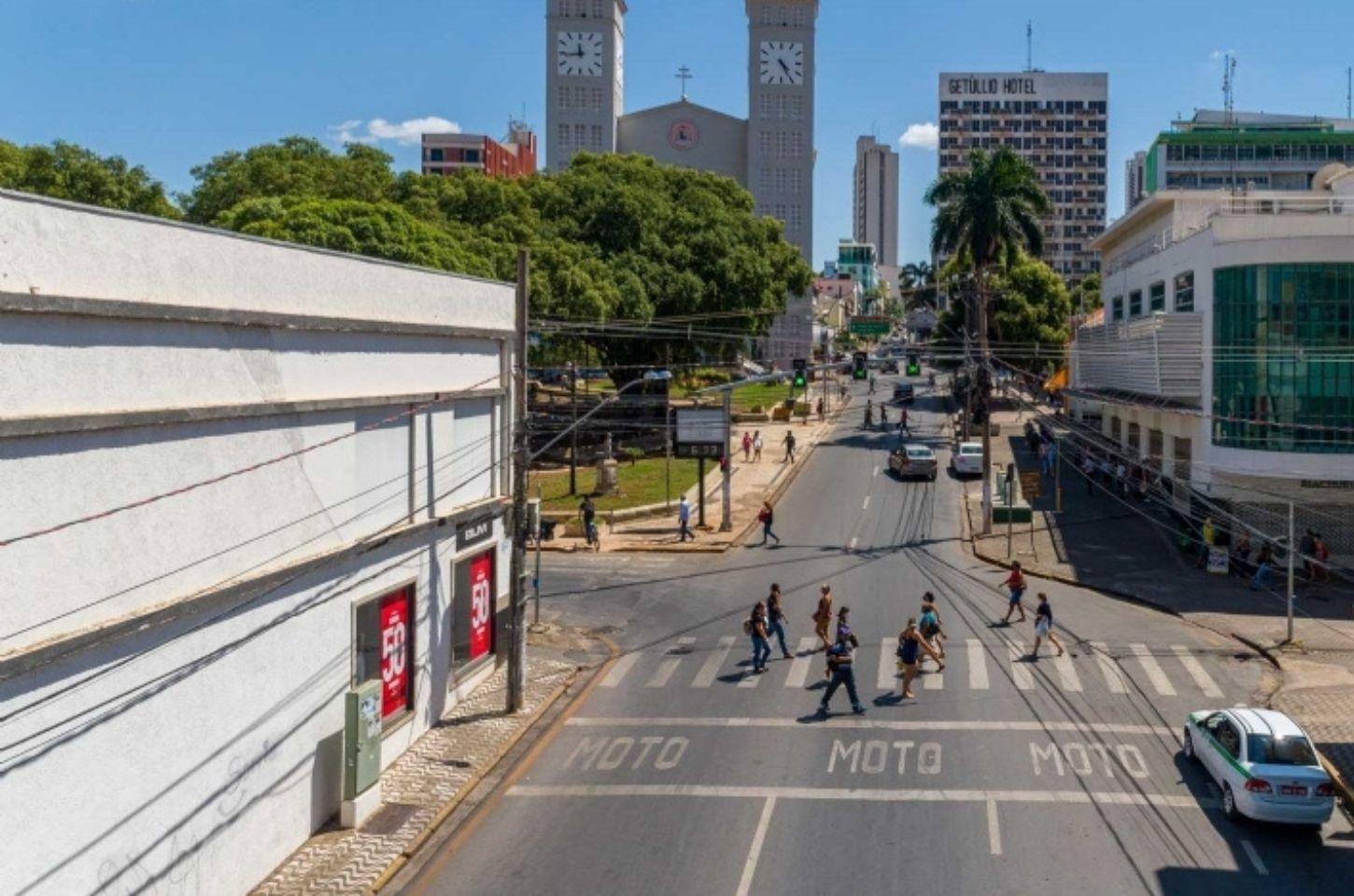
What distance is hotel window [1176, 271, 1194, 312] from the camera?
37.8 metres

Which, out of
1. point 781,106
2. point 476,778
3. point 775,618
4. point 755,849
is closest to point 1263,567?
point 775,618

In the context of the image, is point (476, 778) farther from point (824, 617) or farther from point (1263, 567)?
point (1263, 567)

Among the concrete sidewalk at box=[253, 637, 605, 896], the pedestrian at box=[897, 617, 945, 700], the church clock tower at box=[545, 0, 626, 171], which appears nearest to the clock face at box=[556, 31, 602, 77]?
the church clock tower at box=[545, 0, 626, 171]

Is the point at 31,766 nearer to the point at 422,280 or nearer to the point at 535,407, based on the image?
the point at 422,280

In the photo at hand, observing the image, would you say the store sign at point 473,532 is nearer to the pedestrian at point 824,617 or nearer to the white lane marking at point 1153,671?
the pedestrian at point 824,617

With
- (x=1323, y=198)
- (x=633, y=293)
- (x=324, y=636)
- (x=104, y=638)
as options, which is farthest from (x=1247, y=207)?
(x=104, y=638)

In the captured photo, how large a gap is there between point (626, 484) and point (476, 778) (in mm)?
A: 29252

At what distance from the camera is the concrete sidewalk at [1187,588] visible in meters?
21.8

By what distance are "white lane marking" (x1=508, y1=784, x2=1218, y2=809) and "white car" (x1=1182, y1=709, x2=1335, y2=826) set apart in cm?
76

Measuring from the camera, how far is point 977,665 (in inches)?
931

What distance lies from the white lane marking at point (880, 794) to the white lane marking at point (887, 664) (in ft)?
17.8

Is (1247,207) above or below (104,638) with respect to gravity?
above

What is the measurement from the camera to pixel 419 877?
14.3 meters

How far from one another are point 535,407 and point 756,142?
6603 centimetres
